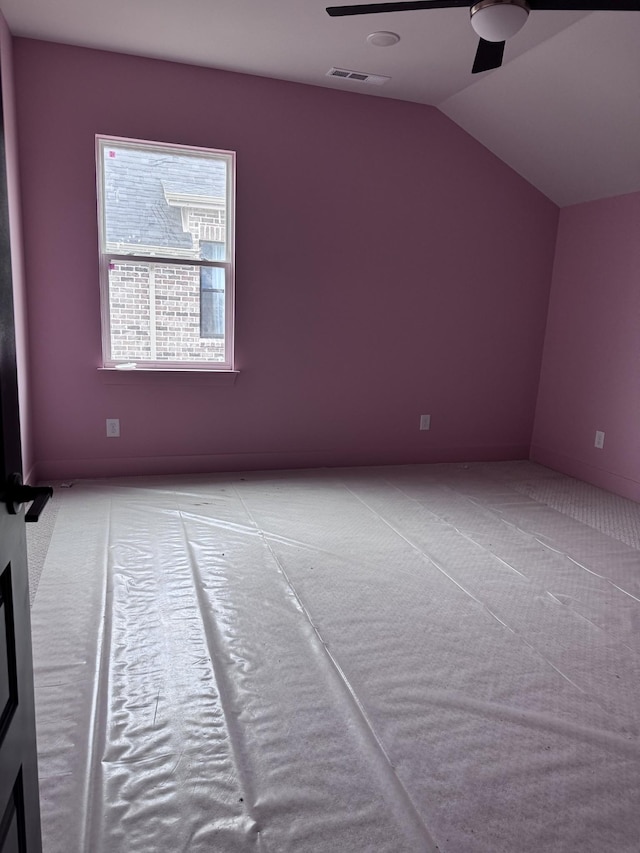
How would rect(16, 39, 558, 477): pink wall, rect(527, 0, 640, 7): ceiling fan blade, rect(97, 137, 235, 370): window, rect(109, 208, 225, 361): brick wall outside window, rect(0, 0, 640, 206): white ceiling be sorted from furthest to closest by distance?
rect(109, 208, 225, 361): brick wall outside window < rect(97, 137, 235, 370): window < rect(16, 39, 558, 477): pink wall < rect(0, 0, 640, 206): white ceiling < rect(527, 0, 640, 7): ceiling fan blade

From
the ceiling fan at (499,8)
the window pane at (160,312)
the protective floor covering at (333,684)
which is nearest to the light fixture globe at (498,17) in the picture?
the ceiling fan at (499,8)

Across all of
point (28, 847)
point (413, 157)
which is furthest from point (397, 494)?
point (28, 847)

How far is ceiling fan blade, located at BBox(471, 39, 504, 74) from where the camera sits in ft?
7.14

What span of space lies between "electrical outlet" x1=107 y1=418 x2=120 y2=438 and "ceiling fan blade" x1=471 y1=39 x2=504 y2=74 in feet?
9.15

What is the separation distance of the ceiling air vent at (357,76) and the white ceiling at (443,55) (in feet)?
0.20

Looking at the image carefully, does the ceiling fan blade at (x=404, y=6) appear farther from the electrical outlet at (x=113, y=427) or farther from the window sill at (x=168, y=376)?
the electrical outlet at (x=113, y=427)

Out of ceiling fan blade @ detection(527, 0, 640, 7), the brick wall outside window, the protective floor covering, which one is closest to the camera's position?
the protective floor covering

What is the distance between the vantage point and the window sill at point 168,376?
355cm

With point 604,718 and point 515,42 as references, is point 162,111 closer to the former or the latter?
point 515,42

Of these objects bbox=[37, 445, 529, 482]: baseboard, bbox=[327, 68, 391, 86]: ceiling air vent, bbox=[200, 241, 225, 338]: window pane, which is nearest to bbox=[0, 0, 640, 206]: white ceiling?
bbox=[327, 68, 391, 86]: ceiling air vent

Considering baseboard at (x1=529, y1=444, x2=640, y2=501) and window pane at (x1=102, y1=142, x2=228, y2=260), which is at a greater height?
window pane at (x1=102, y1=142, x2=228, y2=260)

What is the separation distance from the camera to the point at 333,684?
1757mm

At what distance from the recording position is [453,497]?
3.64m

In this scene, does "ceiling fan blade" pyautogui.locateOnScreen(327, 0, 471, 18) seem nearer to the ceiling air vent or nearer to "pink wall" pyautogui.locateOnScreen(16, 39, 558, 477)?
the ceiling air vent
